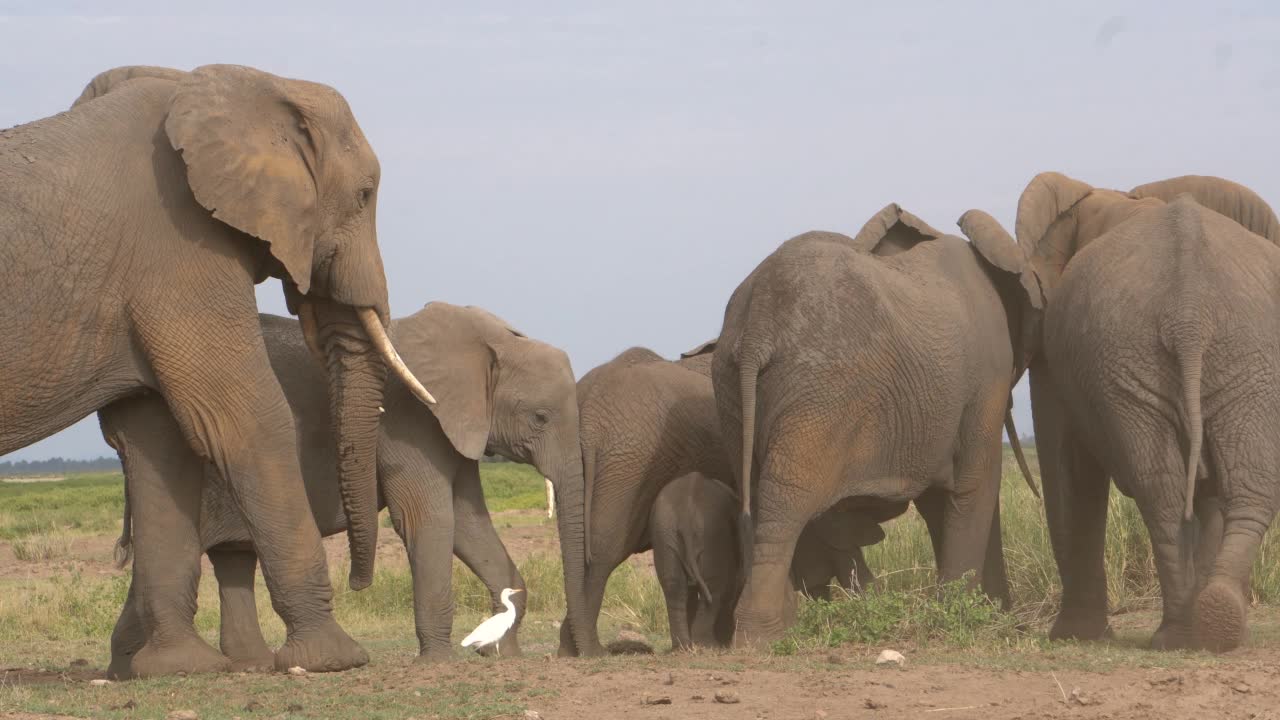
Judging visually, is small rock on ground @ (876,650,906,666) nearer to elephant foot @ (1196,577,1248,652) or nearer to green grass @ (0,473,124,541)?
elephant foot @ (1196,577,1248,652)

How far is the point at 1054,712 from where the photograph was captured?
640cm

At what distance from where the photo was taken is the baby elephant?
386 inches

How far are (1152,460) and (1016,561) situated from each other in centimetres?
345

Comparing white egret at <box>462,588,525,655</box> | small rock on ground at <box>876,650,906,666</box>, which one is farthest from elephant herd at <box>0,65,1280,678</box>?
small rock on ground at <box>876,650,906,666</box>

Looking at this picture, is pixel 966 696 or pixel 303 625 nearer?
pixel 966 696

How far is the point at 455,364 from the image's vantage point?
33.6 ft

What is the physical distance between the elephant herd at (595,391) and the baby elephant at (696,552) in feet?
0.06

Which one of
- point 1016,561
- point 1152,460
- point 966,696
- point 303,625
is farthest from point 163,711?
point 1016,561

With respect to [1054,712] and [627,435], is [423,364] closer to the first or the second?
[627,435]

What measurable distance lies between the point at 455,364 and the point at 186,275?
2.55 m

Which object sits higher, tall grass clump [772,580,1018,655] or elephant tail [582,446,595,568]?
elephant tail [582,446,595,568]

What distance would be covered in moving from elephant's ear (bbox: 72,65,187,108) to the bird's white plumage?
9.96 ft

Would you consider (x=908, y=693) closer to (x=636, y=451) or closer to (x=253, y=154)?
(x=253, y=154)

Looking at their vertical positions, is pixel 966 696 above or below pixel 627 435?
below
